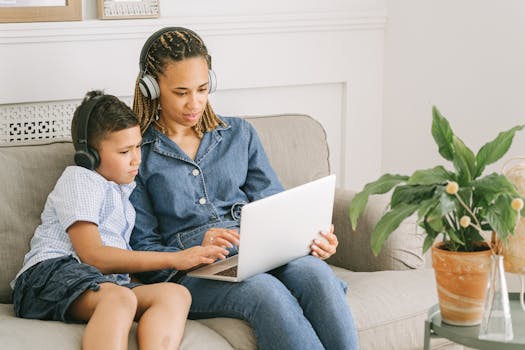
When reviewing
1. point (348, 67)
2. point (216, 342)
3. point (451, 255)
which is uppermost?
point (348, 67)

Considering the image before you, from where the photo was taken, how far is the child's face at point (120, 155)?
2100 mm

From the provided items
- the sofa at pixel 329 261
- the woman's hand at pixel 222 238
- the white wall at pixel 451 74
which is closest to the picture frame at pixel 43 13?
the sofa at pixel 329 261

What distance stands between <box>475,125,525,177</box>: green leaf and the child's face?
812 mm

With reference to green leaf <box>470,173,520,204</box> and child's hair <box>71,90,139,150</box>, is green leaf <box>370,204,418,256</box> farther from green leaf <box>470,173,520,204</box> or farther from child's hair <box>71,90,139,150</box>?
child's hair <box>71,90,139,150</box>

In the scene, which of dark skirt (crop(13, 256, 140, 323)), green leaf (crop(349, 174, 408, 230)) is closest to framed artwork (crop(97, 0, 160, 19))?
dark skirt (crop(13, 256, 140, 323))

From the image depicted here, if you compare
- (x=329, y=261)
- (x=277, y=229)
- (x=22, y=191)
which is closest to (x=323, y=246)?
(x=277, y=229)

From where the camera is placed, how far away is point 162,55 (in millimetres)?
2275

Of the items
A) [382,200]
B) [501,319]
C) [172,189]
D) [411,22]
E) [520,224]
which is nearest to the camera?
[501,319]

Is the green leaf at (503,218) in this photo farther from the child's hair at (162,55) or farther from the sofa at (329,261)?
the child's hair at (162,55)

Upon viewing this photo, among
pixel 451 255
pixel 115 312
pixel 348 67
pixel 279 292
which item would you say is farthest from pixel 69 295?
pixel 348 67

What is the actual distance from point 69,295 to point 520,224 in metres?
0.97

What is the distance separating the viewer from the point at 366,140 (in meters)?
3.37

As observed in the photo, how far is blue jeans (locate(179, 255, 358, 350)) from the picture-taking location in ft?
6.33

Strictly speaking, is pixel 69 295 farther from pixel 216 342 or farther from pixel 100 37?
pixel 100 37
